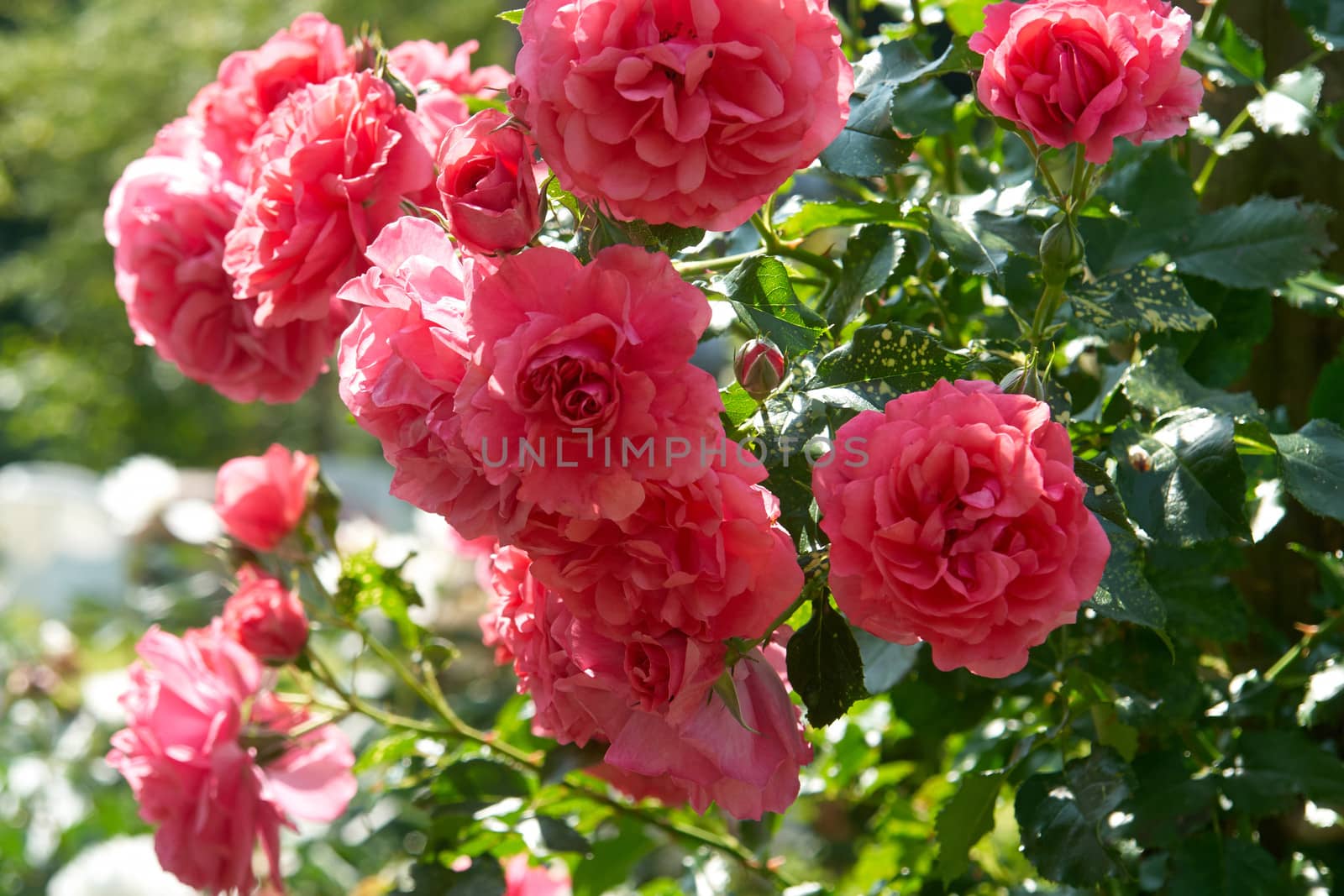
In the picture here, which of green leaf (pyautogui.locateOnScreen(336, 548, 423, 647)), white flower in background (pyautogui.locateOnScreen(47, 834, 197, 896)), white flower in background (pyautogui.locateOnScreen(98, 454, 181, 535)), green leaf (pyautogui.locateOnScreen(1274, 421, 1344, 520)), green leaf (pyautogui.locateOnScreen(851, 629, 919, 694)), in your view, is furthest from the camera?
white flower in background (pyautogui.locateOnScreen(98, 454, 181, 535))

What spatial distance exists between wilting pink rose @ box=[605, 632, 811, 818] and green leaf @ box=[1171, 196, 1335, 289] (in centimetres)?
32

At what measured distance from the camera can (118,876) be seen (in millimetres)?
1163

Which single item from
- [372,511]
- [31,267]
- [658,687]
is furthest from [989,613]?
[31,267]

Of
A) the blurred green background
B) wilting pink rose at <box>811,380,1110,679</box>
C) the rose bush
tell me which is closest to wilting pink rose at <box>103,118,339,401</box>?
the rose bush

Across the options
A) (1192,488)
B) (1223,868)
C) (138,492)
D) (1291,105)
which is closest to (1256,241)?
(1291,105)

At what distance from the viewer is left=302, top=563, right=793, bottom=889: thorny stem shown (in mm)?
697

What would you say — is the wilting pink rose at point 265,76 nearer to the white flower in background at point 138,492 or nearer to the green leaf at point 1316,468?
the green leaf at point 1316,468

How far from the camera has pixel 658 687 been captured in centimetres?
40

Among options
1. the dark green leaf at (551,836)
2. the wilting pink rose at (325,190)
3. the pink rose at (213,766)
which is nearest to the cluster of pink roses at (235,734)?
the pink rose at (213,766)

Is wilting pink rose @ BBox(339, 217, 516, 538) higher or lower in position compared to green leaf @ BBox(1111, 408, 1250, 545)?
higher

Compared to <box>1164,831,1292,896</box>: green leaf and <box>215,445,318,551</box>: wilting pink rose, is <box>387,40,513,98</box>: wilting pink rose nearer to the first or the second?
<box>215,445,318,551</box>: wilting pink rose

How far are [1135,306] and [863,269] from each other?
11cm

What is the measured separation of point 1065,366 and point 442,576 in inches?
47.0

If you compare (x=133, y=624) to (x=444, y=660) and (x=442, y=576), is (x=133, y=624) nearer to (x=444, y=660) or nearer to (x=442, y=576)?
(x=442, y=576)
